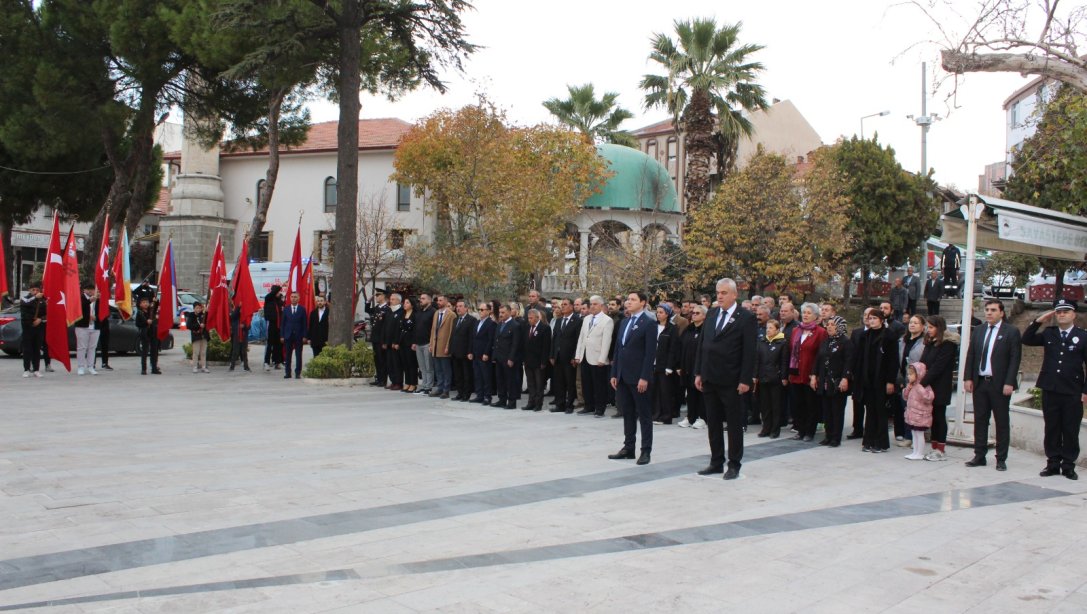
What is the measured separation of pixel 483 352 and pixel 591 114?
31276mm

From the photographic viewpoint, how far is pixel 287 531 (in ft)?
21.4

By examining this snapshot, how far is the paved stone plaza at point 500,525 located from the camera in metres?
5.20

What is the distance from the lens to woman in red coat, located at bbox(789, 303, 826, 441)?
11750mm

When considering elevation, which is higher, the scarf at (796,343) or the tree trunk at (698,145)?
the tree trunk at (698,145)

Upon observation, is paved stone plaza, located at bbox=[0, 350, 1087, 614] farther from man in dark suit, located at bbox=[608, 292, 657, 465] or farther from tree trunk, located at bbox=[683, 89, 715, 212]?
tree trunk, located at bbox=[683, 89, 715, 212]

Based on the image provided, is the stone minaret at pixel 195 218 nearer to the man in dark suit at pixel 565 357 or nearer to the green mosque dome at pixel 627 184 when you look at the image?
the green mosque dome at pixel 627 184

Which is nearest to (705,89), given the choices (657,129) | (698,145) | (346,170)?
(698,145)

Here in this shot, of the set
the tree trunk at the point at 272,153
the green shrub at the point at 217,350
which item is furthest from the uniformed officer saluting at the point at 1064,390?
the tree trunk at the point at 272,153

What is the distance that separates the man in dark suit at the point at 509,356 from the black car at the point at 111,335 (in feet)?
35.2

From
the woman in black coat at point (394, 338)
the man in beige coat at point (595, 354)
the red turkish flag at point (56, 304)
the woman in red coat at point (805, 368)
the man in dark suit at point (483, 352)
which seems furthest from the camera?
the woman in black coat at point (394, 338)

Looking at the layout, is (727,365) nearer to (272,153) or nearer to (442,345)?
(442,345)

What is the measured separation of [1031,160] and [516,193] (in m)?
20.6

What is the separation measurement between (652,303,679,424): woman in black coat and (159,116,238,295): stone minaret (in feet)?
119

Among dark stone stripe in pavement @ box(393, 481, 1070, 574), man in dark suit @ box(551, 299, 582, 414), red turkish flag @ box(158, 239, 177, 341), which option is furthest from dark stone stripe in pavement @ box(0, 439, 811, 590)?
red turkish flag @ box(158, 239, 177, 341)
